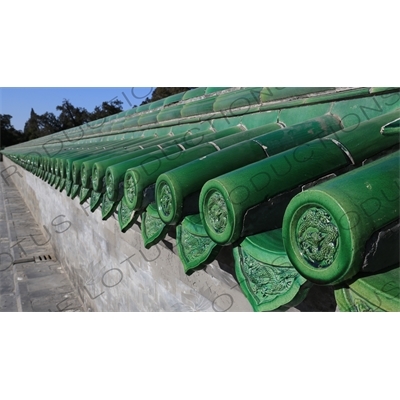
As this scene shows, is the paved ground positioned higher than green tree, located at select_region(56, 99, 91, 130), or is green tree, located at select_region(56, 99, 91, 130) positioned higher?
green tree, located at select_region(56, 99, 91, 130)

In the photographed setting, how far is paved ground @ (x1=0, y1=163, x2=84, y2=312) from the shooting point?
259 inches

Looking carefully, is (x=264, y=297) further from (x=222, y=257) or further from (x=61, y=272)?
(x=61, y=272)

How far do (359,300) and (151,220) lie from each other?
4.25 feet

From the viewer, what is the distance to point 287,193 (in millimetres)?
1339

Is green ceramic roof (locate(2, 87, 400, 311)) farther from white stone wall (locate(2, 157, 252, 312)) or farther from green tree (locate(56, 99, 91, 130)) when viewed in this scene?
green tree (locate(56, 99, 91, 130))

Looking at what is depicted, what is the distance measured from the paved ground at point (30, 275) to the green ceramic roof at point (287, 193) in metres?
4.88

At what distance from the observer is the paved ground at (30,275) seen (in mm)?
6574

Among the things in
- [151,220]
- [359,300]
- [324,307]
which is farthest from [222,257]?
[359,300]

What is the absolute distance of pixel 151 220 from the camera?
2.07 metres

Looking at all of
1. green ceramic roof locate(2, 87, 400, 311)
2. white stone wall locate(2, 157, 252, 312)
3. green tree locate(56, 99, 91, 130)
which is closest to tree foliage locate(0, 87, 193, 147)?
green tree locate(56, 99, 91, 130)

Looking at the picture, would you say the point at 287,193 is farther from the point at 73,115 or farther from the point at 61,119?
the point at 61,119

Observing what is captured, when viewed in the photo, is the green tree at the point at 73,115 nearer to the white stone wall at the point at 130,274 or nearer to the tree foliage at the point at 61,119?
the tree foliage at the point at 61,119

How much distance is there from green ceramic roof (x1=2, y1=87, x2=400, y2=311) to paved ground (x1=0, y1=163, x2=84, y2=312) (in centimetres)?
488

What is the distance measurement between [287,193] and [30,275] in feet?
25.4
